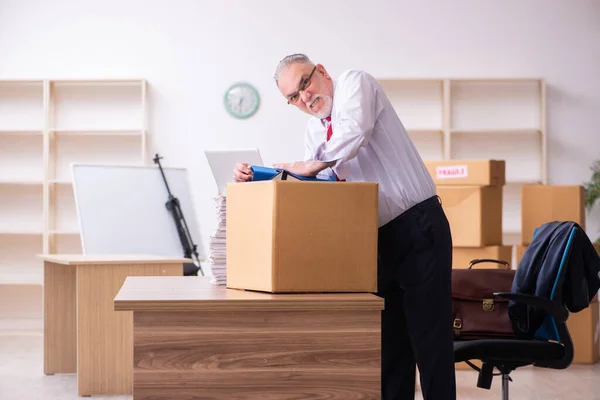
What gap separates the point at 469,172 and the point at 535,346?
199cm

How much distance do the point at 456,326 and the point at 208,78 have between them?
156 inches

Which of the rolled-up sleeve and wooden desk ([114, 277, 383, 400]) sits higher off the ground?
the rolled-up sleeve

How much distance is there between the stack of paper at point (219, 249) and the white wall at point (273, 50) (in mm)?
4333

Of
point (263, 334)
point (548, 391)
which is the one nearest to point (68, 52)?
point (548, 391)

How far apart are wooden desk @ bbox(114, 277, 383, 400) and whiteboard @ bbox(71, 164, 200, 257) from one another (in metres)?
Result: 3.42

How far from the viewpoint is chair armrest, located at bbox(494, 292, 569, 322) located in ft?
8.68

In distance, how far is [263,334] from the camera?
1.69m

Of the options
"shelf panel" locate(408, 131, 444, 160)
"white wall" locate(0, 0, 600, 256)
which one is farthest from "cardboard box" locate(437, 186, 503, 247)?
"white wall" locate(0, 0, 600, 256)

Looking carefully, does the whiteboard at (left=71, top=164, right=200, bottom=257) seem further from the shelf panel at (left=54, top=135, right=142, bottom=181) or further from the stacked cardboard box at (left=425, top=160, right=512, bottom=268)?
the stacked cardboard box at (left=425, top=160, right=512, bottom=268)

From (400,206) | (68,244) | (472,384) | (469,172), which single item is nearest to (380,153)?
(400,206)

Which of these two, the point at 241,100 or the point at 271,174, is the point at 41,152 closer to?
the point at 241,100

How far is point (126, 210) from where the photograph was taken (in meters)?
5.21

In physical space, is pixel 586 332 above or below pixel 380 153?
below

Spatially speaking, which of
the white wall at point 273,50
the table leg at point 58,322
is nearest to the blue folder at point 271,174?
the table leg at point 58,322
